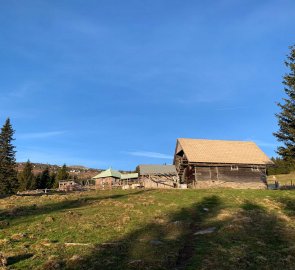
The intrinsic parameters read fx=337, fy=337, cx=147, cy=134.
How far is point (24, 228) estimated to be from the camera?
20078 millimetres

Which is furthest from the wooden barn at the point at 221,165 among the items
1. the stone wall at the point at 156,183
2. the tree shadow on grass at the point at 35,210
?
the tree shadow on grass at the point at 35,210

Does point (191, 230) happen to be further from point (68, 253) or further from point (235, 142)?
point (235, 142)

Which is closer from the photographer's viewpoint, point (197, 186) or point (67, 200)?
point (67, 200)

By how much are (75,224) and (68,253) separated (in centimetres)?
672

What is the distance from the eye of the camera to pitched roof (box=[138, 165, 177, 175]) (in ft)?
233

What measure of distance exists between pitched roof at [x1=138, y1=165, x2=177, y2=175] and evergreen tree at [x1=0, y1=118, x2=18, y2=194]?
2614 cm

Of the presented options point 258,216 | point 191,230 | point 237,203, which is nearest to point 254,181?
point 237,203

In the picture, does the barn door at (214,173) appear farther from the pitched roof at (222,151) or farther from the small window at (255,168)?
the small window at (255,168)

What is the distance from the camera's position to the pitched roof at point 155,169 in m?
71.1

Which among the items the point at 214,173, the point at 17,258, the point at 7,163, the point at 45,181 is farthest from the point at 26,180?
the point at 17,258

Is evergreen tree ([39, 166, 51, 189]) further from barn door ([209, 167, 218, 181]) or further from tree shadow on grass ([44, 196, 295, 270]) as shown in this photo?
tree shadow on grass ([44, 196, 295, 270])

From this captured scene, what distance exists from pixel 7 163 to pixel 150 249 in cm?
6400

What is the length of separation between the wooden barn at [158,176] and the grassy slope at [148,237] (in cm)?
2911

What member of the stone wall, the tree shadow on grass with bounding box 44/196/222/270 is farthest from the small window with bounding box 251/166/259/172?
the tree shadow on grass with bounding box 44/196/222/270
